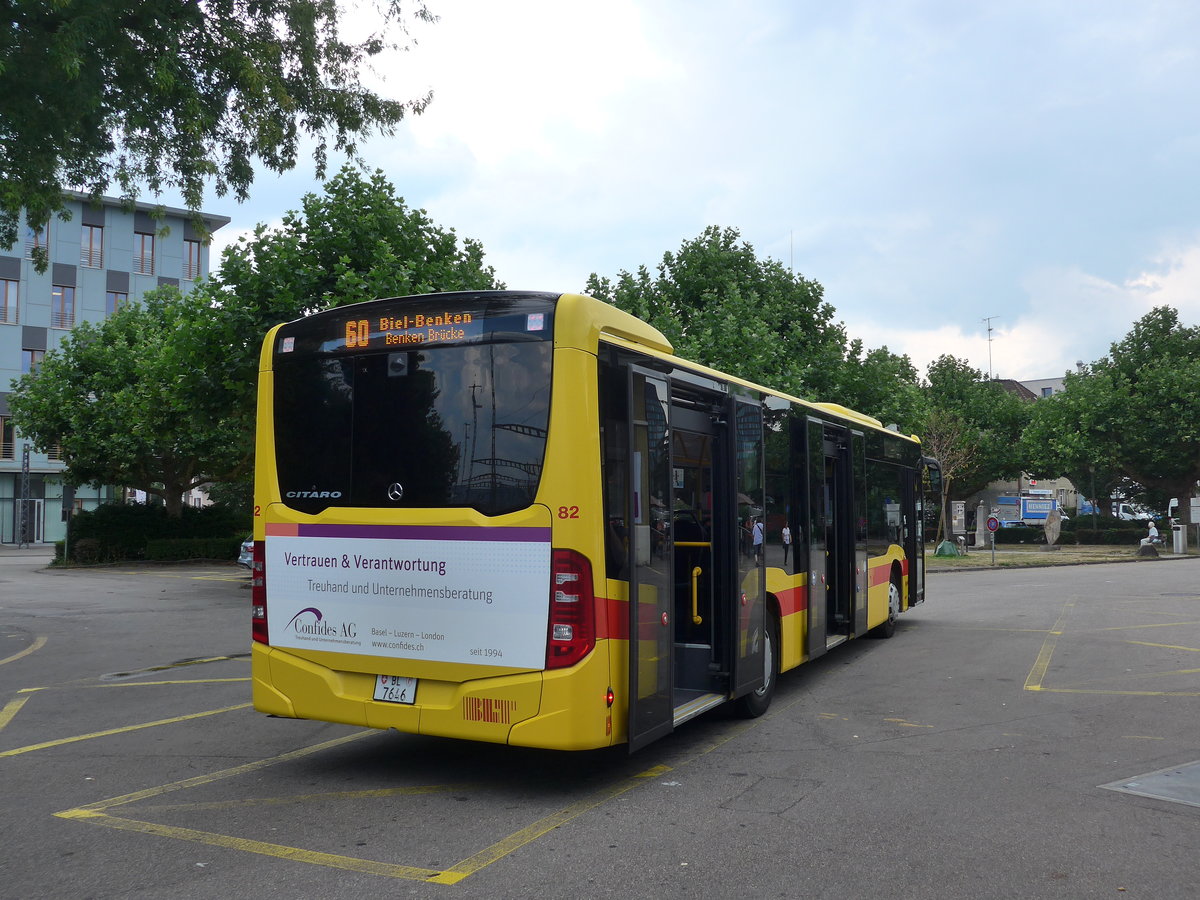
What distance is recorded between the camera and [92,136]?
12.3m

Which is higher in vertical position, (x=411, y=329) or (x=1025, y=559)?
(x=411, y=329)

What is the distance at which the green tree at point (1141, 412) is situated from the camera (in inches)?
1751

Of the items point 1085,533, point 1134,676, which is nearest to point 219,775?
point 1134,676

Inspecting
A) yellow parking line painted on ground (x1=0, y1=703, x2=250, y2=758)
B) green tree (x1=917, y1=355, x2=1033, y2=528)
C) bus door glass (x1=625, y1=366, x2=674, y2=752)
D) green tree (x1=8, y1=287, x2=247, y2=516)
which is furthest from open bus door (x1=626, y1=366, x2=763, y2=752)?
green tree (x1=917, y1=355, x2=1033, y2=528)

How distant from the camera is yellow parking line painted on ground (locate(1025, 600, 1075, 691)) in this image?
10.0 metres

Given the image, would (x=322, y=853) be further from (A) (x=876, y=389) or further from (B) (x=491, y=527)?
(A) (x=876, y=389)

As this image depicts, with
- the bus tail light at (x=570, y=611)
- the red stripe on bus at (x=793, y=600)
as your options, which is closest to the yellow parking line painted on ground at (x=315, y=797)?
the bus tail light at (x=570, y=611)

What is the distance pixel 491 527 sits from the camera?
5871 millimetres

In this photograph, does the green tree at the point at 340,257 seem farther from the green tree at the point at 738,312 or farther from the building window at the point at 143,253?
the building window at the point at 143,253

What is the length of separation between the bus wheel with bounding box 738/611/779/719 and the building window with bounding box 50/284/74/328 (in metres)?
54.0

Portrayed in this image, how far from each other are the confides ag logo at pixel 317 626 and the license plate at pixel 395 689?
0.36 metres

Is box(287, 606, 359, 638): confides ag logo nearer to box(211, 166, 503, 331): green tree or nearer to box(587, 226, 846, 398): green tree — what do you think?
box(211, 166, 503, 331): green tree

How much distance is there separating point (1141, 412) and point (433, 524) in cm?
4709

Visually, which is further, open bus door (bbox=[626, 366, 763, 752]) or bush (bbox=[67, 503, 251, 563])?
bush (bbox=[67, 503, 251, 563])
